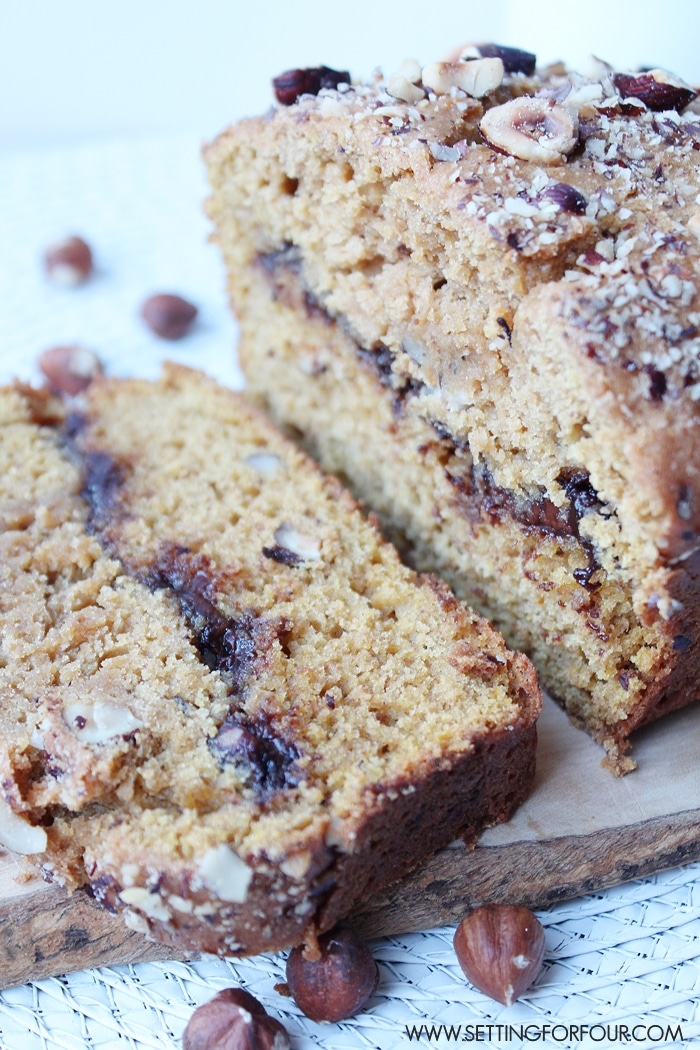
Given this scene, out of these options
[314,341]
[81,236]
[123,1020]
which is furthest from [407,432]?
[81,236]

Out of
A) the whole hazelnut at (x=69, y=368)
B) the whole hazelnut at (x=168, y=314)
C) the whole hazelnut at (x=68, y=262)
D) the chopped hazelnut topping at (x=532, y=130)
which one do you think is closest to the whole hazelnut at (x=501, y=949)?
the chopped hazelnut topping at (x=532, y=130)

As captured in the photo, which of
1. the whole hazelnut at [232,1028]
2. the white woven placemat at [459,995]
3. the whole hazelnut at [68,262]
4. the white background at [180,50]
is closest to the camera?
the whole hazelnut at [232,1028]

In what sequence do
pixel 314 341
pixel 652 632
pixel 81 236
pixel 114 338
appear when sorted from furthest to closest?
1. pixel 81 236
2. pixel 114 338
3. pixel 314 341
4. pixel 652 632

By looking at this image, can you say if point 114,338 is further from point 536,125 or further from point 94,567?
point 536,125

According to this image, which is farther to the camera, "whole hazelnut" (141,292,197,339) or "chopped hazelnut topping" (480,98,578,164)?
"whole hazelnut" (141,292,197,339)

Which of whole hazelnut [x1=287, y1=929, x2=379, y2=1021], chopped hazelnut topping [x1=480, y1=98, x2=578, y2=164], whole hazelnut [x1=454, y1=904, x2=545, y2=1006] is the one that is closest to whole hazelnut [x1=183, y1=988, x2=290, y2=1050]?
whole hazelnut [x1=287, y1=929, x2=379, y2=1021]

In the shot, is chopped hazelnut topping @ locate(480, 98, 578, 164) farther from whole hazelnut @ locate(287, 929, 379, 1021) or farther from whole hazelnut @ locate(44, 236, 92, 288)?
whole hazelnut @ locate(44, 236, 92, 288)

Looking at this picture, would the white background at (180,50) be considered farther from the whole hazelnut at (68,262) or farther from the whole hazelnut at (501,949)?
the whole hazelnut at (501,949)
